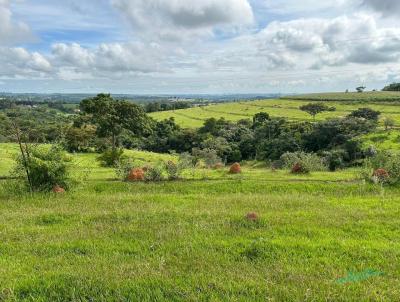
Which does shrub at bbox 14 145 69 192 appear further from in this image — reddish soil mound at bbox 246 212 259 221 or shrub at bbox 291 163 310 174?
shrub at bbox 291 163 310 174

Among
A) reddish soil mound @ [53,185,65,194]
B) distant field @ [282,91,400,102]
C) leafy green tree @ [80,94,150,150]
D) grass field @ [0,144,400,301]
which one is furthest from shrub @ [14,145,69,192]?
distant field @ [282,91,400,102]

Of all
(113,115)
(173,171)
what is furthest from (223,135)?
(173,171)

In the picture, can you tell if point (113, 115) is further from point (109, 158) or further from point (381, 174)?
point (381, 174)

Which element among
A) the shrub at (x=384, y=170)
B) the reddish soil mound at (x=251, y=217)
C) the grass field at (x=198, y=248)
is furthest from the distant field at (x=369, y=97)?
the reddish soil mound at (x=251, y=217)

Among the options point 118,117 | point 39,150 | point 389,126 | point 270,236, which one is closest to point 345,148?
point 389,126

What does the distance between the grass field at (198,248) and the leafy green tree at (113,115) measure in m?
32.9

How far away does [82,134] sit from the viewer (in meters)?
55.9

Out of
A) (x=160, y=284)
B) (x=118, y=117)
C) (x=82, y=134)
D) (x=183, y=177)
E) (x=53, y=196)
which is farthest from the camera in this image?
(x=82, y=134)

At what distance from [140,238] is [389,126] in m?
75.3

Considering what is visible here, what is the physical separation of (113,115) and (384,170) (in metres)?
35.5

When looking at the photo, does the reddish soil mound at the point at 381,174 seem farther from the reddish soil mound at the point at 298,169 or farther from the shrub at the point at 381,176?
the reddish soil mound at the point at 298,169

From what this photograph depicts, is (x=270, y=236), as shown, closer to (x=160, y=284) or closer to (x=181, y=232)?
(x=181, y=232)

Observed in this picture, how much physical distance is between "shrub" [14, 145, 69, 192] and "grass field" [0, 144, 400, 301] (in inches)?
52.0

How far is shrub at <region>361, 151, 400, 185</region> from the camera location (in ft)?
56.4
